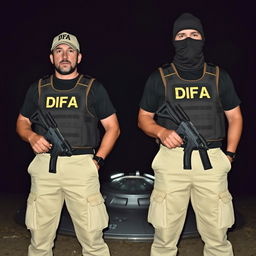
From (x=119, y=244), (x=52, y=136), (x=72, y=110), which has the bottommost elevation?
(x=119, y=244)

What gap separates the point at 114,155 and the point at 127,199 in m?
3.61

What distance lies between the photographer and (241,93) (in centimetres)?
852

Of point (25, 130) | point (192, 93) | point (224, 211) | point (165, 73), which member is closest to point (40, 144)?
point (25, 130)

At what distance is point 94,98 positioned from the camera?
12.5 ft

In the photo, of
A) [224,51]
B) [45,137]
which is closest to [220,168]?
[45,137]

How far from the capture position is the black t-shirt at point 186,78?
145 inches

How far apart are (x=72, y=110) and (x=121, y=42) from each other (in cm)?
474

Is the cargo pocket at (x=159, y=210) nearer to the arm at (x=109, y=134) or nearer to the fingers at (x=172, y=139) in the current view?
the fingers at (x=172, y=139)

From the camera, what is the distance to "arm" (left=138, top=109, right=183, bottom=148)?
11.4 feet

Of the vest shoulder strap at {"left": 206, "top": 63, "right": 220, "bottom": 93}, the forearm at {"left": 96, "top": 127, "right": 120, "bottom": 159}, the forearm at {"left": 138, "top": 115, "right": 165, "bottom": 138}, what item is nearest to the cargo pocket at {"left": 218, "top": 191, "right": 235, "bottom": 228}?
the forearm at {"left": 138, "top": 115, "right": 165, "bottom": 138}

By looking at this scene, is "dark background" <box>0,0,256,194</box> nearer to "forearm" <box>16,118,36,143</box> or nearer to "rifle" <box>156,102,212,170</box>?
"forearm" <box>16,118,36,143</box>

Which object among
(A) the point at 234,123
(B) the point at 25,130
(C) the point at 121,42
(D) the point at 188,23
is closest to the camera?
(D) the point at 188,23

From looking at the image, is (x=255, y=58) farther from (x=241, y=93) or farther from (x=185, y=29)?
(x=185, y=29)

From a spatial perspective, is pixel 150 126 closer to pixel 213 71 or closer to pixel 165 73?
pixel 165 73
